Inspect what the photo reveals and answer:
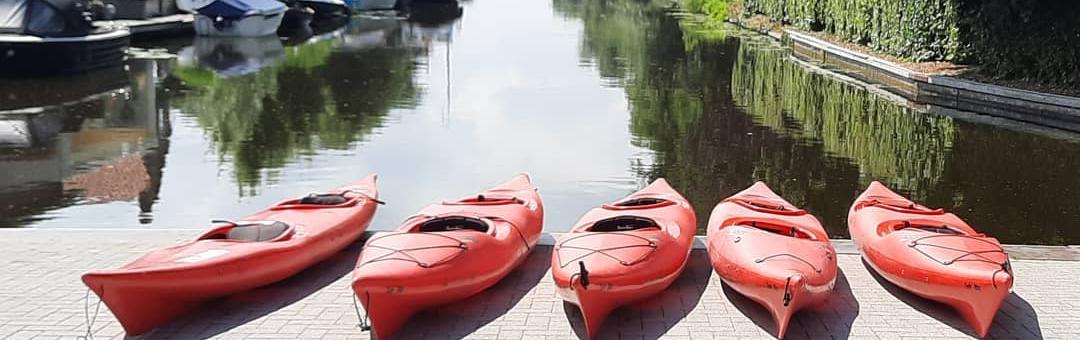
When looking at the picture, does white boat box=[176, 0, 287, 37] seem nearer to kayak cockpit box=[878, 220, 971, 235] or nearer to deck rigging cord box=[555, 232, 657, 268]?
deck rigging cord box=[555, 232, 657, 268]

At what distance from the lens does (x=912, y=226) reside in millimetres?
6262

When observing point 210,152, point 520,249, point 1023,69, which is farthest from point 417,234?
point 1023,69

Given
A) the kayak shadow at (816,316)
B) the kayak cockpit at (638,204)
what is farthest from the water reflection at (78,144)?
the kayak shadow at (816,316)

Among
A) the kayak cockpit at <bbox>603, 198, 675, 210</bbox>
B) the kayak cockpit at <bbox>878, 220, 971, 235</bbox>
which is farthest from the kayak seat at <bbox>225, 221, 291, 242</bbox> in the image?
the kayak cockpit at <bbox>878, 220, 971, 235</bbox>

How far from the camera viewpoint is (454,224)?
6.12m

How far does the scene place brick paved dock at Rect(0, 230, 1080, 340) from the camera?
5.22 metres

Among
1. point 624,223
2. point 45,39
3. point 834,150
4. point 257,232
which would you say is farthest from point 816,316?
point 45,39

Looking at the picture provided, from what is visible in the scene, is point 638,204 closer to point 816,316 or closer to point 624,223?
point 624,223

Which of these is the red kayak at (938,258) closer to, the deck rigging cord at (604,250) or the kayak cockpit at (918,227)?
the kayak cockpit at (918,227)

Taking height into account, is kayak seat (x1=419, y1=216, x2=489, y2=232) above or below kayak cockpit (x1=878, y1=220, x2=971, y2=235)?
above

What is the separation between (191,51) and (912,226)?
23038 millimetres

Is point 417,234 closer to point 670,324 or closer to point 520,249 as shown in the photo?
A: point 520,249

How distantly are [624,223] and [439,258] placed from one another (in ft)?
4.56

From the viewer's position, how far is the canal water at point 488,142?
384 inches
